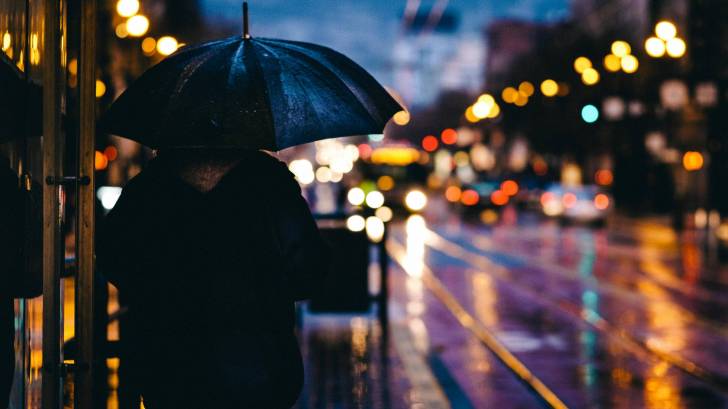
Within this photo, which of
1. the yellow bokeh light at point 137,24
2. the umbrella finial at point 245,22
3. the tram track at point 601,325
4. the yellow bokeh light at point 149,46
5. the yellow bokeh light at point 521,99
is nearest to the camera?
the umbrella finial at point 245,22

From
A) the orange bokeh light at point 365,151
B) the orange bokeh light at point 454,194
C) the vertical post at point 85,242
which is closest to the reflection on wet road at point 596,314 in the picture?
the vertical post at point 85,242

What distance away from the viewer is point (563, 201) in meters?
40.7

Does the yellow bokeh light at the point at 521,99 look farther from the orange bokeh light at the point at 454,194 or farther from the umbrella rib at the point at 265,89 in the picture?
the umbrella rib at the point at 265,89

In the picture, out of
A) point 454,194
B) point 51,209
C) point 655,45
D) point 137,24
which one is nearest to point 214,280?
point 51,209

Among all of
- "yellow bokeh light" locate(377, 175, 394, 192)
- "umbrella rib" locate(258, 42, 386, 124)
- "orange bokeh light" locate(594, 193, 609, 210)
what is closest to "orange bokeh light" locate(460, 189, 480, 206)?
"yellow bokeh light" locate(377, 175, 394, 192)

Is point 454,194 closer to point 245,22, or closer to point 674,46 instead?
point 674,46

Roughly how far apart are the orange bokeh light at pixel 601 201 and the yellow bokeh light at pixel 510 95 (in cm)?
2567

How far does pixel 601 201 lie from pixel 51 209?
36028mm

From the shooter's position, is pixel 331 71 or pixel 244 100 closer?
pixel 244 100

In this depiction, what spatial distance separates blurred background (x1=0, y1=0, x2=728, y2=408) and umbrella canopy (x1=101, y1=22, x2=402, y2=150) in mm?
339

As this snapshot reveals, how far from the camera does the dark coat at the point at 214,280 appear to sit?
4.43 m

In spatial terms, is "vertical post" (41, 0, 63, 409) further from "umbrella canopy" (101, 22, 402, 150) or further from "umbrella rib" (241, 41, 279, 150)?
"umbrella rib" (241, 41, 279, 150)

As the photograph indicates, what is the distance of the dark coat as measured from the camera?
4.43 metres

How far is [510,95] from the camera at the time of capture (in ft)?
216
